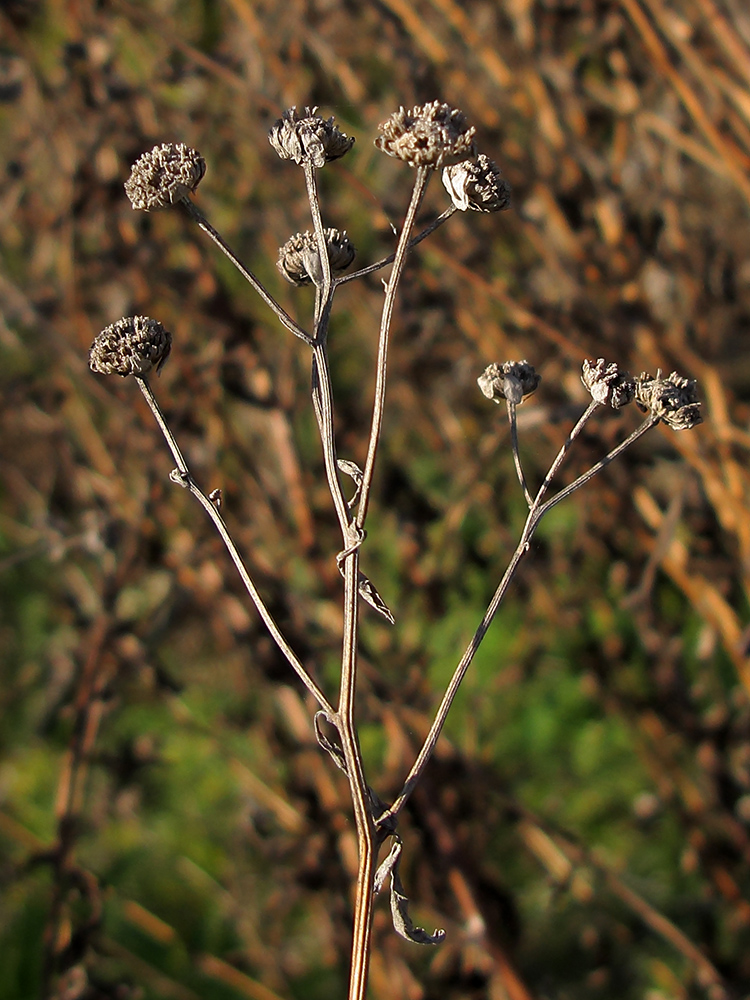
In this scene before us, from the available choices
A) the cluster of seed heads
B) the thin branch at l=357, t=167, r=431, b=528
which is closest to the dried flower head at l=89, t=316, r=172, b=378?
the cluster of seed heads

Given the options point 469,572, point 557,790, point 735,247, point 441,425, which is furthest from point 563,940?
point 735,247

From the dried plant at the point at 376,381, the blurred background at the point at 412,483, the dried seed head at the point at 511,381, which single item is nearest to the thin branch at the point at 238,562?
the dried plant at the point at 376,381

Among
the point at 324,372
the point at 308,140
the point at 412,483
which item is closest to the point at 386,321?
the point at 324,372

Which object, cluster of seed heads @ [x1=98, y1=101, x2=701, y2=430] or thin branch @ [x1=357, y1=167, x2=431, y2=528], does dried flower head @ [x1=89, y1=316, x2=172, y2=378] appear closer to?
cluster of seed heads @ [x1=98, y1=101, x2=701, y2=430]

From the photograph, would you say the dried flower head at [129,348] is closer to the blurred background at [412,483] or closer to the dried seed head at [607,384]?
the dried seed head at [607,384]

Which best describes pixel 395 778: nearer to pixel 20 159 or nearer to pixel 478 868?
pixel 478 868

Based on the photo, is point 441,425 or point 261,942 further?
point 441,425
